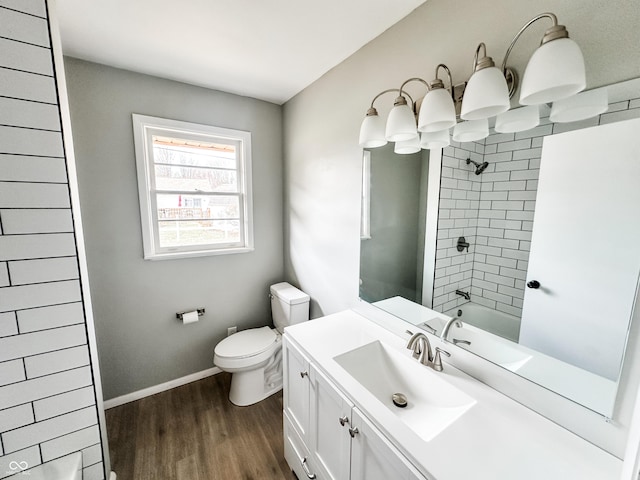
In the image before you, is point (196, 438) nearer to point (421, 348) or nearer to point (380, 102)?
point (421, 348)

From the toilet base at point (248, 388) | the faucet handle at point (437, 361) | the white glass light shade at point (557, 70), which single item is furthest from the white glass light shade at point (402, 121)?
the toilet base at point (248, 388)

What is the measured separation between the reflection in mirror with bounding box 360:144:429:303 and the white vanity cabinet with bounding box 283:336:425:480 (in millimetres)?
629

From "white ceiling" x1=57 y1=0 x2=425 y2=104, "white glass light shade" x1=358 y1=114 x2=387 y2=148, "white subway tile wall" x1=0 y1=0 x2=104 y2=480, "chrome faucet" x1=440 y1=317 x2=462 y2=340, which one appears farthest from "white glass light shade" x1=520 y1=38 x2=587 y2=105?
"white subway tile wall" x1=0 y1=0 x2=104 y2=480

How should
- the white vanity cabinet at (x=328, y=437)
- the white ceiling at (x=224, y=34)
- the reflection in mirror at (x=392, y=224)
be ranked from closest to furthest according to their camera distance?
the white vanity cabinet at (x=328, y=437) → the white ceiling at (x=224, y=34) → the reflection in mirror at (x=392, y=224)

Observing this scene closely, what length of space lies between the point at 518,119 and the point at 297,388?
1.55m

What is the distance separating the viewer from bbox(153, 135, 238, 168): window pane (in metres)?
1.96

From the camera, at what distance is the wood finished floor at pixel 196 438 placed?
1.48 m

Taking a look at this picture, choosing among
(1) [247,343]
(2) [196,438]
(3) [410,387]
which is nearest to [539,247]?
(3) [410,387]

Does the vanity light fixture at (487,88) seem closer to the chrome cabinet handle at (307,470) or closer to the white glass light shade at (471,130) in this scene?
the white glass light shade at (471,130)

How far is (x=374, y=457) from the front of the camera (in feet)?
2.83

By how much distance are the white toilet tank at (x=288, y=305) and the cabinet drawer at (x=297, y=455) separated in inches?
29.9

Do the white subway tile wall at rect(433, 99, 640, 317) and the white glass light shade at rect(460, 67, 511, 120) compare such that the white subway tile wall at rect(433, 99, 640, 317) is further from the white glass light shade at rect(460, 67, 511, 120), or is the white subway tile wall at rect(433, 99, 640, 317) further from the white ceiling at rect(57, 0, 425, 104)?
the white ceiling at rect(57, 0, 425, 104)

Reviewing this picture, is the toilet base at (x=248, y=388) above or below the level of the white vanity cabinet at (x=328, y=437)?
below

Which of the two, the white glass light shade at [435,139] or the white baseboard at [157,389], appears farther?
the white baseboard at [157,389]
